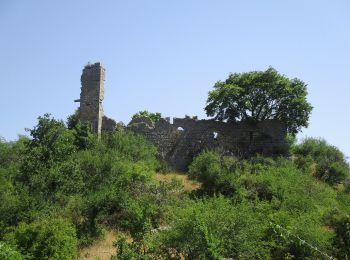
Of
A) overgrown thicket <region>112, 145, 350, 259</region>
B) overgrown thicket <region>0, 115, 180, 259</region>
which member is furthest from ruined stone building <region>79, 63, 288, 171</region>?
overgrown thicket <region>0, 115, 180, 259</region>

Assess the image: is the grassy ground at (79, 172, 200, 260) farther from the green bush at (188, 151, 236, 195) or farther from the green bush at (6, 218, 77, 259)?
the green bush at (188, 151, 236, 195)

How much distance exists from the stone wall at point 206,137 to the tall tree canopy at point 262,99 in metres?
0.58

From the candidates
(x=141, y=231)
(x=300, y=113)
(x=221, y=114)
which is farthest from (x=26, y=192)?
(x=300, y=113)

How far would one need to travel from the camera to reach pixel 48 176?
20469mm

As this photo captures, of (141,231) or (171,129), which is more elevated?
(171,129)

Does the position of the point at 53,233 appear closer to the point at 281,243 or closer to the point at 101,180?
the point at 101,180

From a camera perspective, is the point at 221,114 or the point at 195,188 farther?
the point at 221,114

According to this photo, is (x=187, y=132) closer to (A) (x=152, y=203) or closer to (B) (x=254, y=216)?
(A) (x=152, y=203)

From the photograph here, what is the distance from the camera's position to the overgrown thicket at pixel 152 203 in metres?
16.4

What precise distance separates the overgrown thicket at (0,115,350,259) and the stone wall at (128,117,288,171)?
4.21 ft

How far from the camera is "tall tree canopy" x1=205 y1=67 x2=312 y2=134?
94.8 ft

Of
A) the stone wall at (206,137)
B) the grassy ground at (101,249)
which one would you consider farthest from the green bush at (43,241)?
the stone wall at (206,137)

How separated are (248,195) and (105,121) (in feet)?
34.3

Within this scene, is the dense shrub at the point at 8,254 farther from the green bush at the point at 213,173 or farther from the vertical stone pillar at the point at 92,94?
the vertical stone pillar at the point at 92,94
